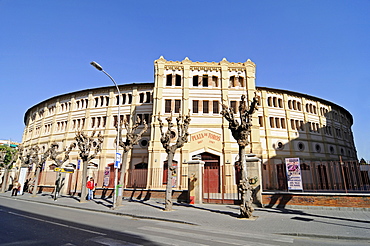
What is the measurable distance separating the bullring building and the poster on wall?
512 centimetres

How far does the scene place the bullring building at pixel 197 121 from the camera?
960 inches

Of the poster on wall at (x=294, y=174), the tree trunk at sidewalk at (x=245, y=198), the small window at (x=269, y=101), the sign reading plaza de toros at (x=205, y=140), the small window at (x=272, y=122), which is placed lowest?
the tree trunk at sidewalk at (x=245, y=198)

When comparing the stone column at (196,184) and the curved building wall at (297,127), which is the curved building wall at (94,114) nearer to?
the stone column at (196,184)

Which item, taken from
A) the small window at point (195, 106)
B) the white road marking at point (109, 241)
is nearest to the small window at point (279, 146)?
the small window at point (195, 106)

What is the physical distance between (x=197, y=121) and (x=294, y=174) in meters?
13.8

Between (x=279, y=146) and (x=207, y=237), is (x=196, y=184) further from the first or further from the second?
(x=279, y=146)

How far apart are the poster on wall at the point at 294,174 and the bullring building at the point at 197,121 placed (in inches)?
201

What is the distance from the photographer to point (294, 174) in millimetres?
13742

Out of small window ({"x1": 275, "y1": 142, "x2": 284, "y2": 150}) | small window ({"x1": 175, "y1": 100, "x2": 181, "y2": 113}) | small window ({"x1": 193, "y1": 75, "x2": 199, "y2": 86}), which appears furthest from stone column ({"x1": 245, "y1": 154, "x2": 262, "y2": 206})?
small window ({"x1": 275, "y1": 142, "x2": 284, "y2": 150})

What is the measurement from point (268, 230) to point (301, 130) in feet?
94.5

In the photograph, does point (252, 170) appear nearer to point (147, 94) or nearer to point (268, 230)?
point (268, 230)

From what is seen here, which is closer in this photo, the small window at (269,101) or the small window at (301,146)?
the small window at (301,146)

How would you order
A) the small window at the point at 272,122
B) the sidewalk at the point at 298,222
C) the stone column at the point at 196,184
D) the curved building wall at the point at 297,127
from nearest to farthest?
the sidewalk at the point at 298,222
the stone column at the point at 196,184
the curved building wall at the point at 297,127
the small window at the point at 272,122

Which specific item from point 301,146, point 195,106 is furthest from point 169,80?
point 301,146
